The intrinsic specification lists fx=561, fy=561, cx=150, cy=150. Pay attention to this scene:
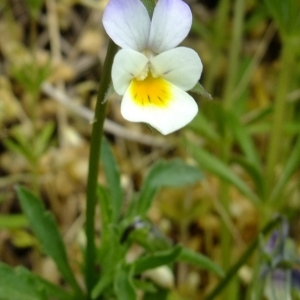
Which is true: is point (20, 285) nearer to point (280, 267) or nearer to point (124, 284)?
point (124, 284)

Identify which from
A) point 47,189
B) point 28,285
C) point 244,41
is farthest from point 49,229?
point 244,41

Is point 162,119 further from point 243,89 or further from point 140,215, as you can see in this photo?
point 243,89

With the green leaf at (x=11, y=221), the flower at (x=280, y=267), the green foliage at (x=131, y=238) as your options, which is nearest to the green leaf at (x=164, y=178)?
the green foliage at (x=131, y=238)

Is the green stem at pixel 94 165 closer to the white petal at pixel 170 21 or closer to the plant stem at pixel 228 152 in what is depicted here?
the white petal at pixel 170 21

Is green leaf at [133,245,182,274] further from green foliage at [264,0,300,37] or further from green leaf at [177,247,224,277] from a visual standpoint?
green foliage at [264,0,300,37]

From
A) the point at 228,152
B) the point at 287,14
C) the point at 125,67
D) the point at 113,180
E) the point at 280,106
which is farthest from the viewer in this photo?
the point at 228,152

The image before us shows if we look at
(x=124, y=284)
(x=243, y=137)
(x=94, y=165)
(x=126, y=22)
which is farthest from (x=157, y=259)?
Result: (x=243, y=137)

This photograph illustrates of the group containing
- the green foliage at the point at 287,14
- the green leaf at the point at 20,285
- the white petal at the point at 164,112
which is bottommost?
the green leaf at the point at 20,285
